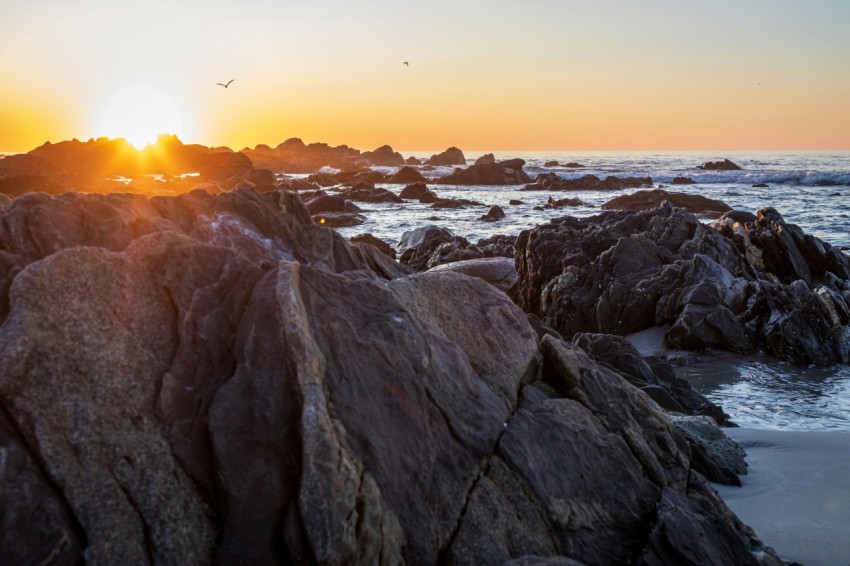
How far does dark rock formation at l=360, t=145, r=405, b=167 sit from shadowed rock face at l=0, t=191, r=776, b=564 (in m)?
124

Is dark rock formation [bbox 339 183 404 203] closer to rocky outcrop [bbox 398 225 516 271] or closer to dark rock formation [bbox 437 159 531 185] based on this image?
dark rock formation [bbox 437 159 531 185]

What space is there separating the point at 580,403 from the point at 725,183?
66.6 meters

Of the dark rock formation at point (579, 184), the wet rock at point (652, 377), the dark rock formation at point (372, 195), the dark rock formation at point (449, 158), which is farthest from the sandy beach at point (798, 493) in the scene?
the dark rock formation at point (449, 158)

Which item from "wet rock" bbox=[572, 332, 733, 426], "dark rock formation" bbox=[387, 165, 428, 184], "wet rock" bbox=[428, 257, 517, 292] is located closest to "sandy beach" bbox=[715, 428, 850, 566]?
"wet rock" bbox=[572, 332, 733, 426]

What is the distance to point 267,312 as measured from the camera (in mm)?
4840

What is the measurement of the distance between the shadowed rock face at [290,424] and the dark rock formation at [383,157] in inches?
4875

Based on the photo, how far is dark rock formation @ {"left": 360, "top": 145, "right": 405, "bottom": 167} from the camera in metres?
129

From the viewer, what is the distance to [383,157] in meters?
131

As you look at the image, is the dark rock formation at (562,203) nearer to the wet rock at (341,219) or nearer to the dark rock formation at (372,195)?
the dark rock formation at (372,195)

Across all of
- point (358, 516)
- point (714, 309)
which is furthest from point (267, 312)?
point (714, 309)

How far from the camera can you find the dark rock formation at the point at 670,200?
1522 inches

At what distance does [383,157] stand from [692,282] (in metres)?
120

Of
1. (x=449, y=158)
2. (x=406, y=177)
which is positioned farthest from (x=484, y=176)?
Result: (x=449, y=158)

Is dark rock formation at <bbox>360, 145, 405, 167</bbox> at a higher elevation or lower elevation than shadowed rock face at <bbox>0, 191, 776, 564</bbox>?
lower
